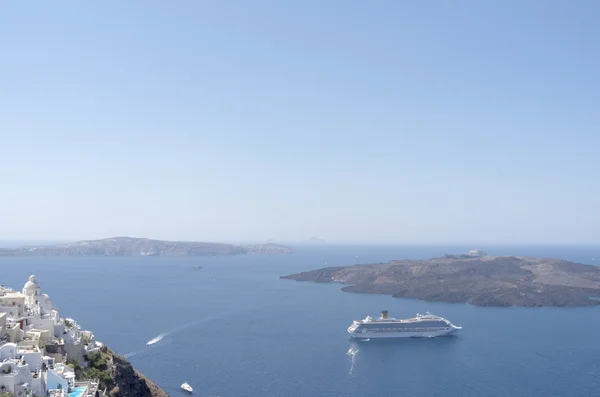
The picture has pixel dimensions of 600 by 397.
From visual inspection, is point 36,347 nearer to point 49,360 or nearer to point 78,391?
point 49,360

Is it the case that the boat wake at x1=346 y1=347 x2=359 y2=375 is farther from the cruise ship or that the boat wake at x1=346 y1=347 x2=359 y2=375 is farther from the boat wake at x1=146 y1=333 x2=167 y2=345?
the boat wake at x1=146 y1=333 x2=167 y2=345

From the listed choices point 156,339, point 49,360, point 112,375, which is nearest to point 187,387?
point 112,375

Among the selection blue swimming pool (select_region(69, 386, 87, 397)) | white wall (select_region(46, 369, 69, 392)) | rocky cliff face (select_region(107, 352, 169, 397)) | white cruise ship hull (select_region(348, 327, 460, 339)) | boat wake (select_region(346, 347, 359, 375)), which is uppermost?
white wall (select_region(46, 369, 69, 392))

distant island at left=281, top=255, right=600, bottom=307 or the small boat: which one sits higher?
distant island at left=281, top=255, right=600, bottom=307

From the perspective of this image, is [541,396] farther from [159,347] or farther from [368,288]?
[368,288]

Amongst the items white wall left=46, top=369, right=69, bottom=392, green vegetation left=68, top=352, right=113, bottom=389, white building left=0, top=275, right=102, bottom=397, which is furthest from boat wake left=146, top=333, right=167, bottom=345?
white wall left=46, top=369, right=69, bottom=392

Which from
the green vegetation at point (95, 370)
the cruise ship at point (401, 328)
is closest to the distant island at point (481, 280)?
the cruise ship at point (401, 328)
